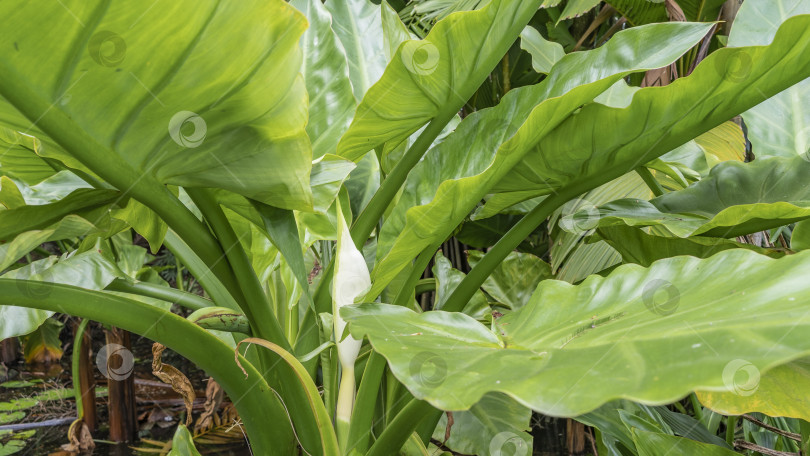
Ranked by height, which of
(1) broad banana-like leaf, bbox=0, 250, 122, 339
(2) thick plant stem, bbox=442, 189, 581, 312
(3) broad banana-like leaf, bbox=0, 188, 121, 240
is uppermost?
(3) broad banana-like leaf, bbox=0, 188, 121, 240

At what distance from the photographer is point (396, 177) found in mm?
589

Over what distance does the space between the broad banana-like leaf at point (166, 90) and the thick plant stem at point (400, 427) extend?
192 mm

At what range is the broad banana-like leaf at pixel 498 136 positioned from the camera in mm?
443

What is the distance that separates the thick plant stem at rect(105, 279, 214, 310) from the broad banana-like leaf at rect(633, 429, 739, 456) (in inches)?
19.1

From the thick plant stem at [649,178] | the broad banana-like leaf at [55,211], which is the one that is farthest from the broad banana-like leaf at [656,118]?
the broad banana-like leaf at [55,211]

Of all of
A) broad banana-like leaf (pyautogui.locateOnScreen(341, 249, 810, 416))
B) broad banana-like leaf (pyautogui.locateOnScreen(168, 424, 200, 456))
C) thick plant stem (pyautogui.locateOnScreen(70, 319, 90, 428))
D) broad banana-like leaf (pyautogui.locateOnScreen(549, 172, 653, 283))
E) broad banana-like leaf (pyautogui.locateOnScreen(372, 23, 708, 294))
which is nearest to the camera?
broad banana-like leaf (pyautogui.locateOnScreen(341, 249, 810, 416))

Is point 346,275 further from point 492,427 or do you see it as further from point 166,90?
point 492,427

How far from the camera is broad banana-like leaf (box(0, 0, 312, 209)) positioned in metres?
0.30

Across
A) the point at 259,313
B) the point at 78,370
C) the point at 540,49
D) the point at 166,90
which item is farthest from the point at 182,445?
the point at 78,370

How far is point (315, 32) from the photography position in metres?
0.68

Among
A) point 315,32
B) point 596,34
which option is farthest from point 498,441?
point 596,34

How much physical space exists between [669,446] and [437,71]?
387 mm

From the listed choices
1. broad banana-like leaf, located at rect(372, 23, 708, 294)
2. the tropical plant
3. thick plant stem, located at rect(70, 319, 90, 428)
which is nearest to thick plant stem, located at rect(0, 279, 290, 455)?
the tropical plant

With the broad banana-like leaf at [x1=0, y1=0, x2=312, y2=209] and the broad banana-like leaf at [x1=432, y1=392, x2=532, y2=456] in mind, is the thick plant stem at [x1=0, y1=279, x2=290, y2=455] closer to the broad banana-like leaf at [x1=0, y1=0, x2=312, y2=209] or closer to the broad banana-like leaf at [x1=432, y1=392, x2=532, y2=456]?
the broad banana-like leaf at [x1=0, y1=0, x2=312, y2=209]
